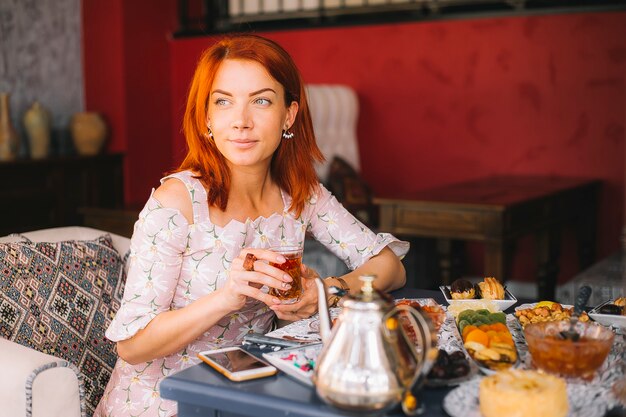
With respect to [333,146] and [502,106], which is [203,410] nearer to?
[333,146]

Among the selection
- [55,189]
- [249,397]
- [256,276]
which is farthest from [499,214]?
[55,189]

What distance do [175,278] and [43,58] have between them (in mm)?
3709

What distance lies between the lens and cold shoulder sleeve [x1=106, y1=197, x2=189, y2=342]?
164 cm

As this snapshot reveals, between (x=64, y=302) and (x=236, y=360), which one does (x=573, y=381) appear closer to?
(x=236, y=360)

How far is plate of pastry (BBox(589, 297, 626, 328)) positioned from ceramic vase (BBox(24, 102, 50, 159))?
382cm

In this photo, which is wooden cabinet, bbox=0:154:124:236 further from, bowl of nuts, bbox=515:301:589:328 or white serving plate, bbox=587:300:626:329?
white serving plate, bbox=587:300:626:329

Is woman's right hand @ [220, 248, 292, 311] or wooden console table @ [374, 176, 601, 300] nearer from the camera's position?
woman's right hand @ [220, 248, 292, 311]

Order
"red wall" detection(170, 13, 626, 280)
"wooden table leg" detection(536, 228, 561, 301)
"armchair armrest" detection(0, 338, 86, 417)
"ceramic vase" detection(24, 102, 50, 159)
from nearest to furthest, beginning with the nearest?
"armchair armrest" detection(0, 338, 86, 417) → "wooden table leg" detection(536, 228, 561, 301) → "red wall" detection(170, 13, 626, 280) → "ceramic vase" detection(24, 102, 50, 159)

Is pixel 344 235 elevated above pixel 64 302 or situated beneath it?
elevated above

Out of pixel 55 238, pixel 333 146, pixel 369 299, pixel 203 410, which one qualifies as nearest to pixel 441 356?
pixel 369 299

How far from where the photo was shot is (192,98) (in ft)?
6.10

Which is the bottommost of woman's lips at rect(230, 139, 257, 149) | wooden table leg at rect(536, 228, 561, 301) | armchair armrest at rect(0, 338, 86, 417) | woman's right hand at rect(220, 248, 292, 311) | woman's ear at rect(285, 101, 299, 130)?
wooden table leg at rect(536, 228, 561, 301)

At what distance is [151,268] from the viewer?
168 centimetres

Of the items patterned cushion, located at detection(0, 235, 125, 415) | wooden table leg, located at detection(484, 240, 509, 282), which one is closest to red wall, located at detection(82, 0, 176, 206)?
wooden table leg, located at detection(484, 240, 509, 282)
